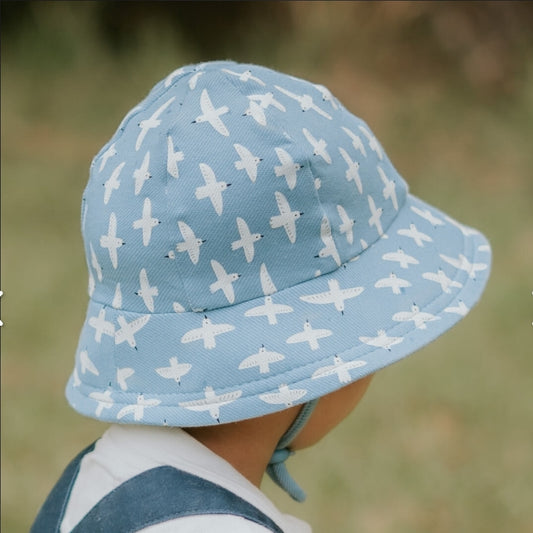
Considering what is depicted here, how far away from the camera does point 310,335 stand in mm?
823

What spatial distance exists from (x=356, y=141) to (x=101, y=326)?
342mm

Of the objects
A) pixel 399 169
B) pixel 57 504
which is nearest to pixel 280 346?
pixel 57 504

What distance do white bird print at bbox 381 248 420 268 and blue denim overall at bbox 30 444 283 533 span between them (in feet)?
0.98

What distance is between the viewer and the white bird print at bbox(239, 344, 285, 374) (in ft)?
2.65

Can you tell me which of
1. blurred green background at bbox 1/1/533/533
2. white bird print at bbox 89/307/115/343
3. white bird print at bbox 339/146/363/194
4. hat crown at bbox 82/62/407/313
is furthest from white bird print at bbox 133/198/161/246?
blurred green background at bbox 1/1/533/533

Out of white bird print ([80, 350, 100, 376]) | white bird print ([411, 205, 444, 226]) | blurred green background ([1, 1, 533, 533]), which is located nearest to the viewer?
white bird print ([80, 350, 100, 376])

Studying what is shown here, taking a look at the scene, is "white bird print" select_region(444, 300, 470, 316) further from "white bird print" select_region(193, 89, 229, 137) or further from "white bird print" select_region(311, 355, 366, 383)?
"white bird print" select_region(193, 89, 229, 137)

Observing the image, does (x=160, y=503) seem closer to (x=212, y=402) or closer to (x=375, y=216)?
(x=212, y=402)

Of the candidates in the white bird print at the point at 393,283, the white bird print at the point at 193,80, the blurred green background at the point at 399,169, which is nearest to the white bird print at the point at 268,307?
the white bird print at the point at 393,283

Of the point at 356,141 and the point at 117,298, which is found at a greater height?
the point at 356,141

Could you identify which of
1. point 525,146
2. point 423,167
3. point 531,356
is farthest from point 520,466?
point 525,146

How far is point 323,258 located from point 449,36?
9.24ft

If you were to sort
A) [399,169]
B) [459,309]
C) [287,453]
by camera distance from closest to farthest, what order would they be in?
[459,309] < [287,453] < [399,169]

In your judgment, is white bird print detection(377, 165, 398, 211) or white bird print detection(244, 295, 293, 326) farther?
white bird print detection(377, 165, 398, 211)
